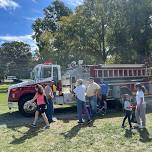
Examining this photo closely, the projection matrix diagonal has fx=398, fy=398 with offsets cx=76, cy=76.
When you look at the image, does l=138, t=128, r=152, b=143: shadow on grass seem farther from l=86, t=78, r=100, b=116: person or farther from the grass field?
l=86, t=78, r=100, b=116: person

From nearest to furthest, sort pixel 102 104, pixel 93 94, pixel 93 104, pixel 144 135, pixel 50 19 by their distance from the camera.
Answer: pixel 144 135
pixel 93 104
pixel 93 94
pixel 102 104
pixel 50 19

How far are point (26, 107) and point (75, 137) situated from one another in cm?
606

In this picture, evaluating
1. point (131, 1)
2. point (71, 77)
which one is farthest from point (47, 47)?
point (71, 77)

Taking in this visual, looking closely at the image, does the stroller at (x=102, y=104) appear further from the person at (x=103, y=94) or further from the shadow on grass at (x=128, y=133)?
the shadow on grass at (x=128, y=133)

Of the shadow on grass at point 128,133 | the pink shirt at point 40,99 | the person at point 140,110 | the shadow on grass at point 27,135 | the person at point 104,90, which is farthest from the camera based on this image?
the person at point 104,90

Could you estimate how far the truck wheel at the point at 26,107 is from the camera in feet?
60.2

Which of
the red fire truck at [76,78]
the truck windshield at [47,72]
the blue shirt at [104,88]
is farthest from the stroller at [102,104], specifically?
the truck windshield at [47,72]

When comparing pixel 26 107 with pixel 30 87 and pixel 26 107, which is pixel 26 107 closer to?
pixel 26 107

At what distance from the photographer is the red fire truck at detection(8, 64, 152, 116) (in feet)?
61.5

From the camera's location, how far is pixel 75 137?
1277 centimetres

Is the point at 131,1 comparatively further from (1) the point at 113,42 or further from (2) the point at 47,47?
(2) the point at 47,47

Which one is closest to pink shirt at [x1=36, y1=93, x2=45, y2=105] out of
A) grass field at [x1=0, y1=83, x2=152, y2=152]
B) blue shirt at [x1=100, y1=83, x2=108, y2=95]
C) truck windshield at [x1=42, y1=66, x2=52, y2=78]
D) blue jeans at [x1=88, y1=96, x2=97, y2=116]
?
grass field at [x1=0, y1=83, x2=152, y2=152]

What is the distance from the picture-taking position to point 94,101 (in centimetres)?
1777

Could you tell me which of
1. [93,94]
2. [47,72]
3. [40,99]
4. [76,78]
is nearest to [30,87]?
[47,72]
